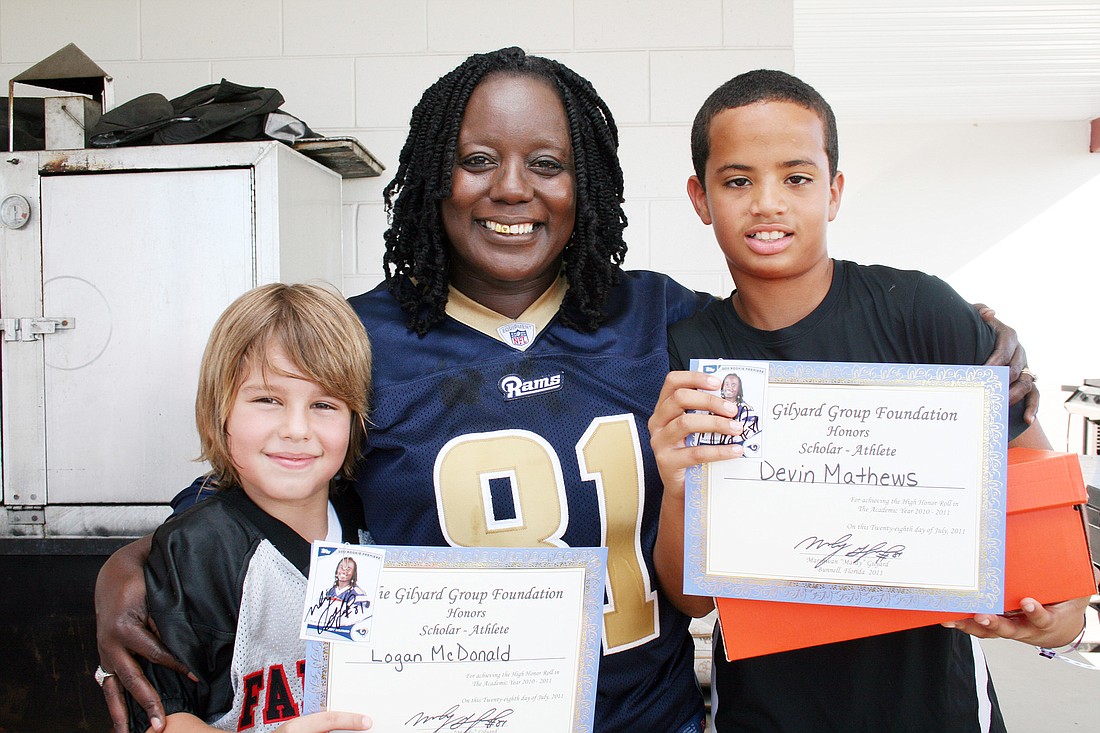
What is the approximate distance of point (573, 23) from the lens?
262cm

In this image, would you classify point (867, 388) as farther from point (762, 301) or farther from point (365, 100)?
point (365, 100)

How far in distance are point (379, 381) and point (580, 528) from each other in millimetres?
396

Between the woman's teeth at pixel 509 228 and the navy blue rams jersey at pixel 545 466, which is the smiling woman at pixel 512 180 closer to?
the woman's teeth at pixel 509 228

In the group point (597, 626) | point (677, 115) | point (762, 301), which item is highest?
point (677, 115)

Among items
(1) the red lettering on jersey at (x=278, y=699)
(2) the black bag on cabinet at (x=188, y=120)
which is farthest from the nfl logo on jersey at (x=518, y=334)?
(2) the black bag on cabinet at (x=188, y=120)

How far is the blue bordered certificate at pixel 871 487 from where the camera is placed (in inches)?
36.2

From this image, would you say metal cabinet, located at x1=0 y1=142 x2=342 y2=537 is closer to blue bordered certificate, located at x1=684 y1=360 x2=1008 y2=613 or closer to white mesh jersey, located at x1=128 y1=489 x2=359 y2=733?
white mesh jersey, located at x1=128 y1=489 x2=359 y2=733

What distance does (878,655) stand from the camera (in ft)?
3.63

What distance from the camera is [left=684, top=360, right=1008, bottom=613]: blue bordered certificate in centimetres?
92

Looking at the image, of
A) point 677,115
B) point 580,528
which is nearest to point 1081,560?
point 580,528

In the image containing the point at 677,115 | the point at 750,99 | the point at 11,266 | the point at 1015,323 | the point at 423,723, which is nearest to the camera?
the point at 423,723
